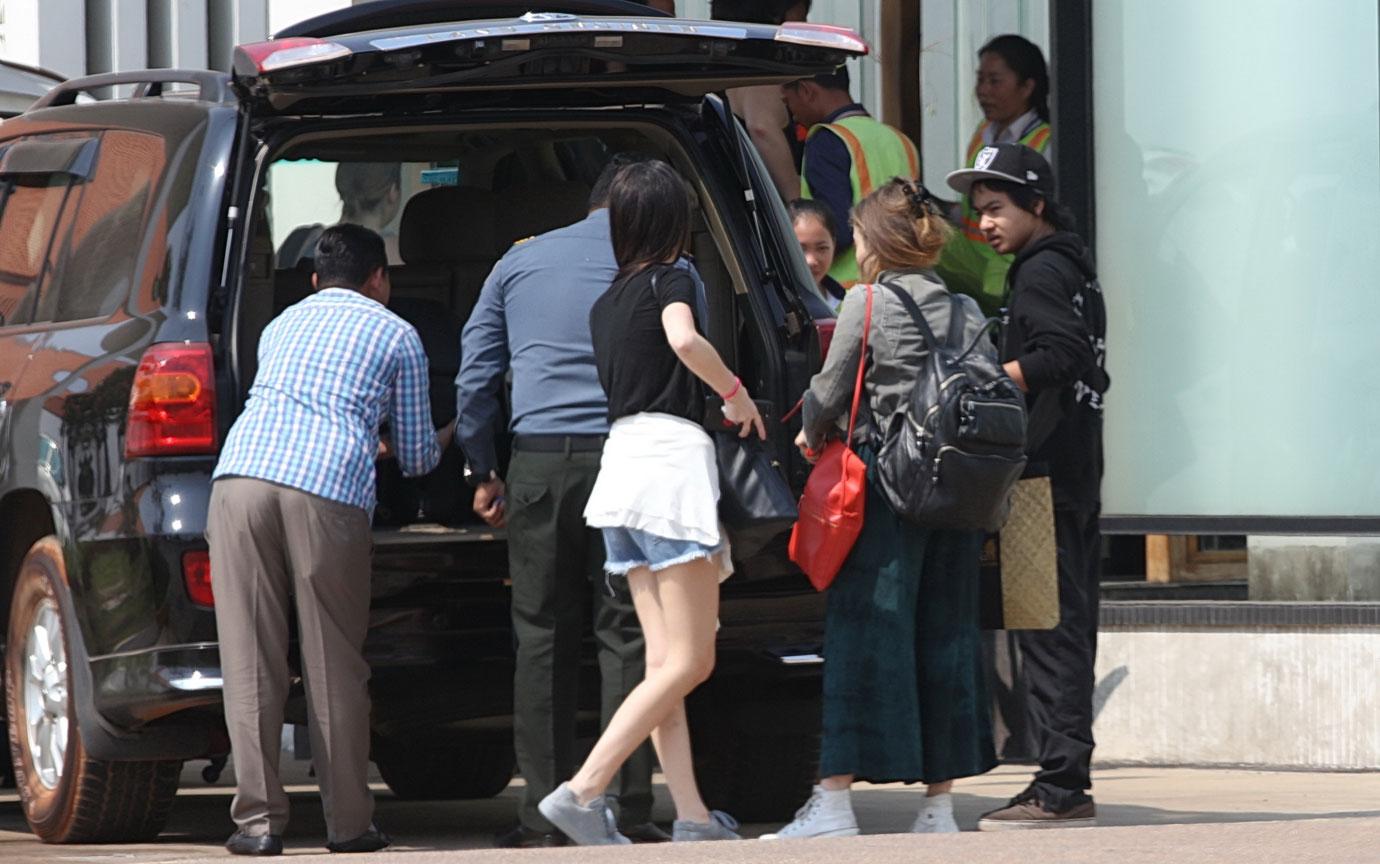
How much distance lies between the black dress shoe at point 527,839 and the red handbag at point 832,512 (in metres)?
0.88

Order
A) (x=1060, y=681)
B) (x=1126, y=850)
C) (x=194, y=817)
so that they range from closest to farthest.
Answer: (x=1126, y=850), (x=1060, y=681), (x=194, y=817)

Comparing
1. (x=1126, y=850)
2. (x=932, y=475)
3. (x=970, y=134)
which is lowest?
(x=1126, y=850)

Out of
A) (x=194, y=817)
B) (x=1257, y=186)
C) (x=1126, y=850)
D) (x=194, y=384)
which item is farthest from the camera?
(x=1257, y=186)

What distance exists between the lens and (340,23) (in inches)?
259

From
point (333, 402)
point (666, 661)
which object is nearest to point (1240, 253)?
point (666, 661)

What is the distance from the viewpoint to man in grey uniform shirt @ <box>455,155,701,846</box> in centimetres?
645

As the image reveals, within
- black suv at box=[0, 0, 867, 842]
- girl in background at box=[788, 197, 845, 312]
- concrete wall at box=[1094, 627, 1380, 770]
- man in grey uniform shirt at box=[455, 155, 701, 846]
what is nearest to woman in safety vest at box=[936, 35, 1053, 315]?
girl in background at box=[788, 197, 845, 312]

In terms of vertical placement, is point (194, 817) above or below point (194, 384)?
below

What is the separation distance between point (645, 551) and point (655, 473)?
199mm

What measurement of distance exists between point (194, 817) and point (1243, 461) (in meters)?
4.27

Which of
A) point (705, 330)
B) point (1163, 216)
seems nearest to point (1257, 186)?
point (1163, 216)

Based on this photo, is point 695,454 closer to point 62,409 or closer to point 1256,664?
point 62,409

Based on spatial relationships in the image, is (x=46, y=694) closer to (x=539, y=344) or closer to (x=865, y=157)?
(x=539, y=344)

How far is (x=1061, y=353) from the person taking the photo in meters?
6.96
